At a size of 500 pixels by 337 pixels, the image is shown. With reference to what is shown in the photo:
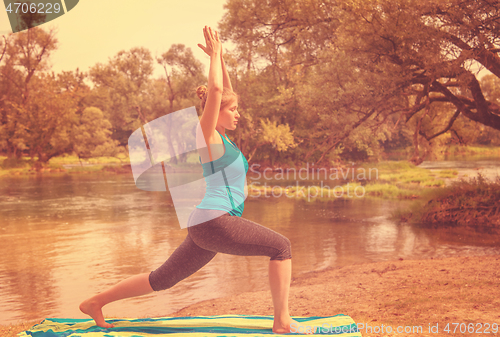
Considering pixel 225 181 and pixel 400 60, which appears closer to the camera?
pixel 225 181

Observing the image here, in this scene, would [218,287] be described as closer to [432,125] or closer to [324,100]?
[324,100]

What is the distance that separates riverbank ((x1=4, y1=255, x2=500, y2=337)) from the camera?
12.3 ft

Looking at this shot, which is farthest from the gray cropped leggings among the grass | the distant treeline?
the grass

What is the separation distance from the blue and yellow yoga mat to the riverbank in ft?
1.40

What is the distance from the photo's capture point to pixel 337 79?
37.3 feet

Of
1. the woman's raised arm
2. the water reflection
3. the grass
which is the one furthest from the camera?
the grass

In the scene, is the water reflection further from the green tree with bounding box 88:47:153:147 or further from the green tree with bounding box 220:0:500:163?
the green tree with bounding box 88:47:153:147

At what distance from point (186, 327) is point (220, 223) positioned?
1.03 metres

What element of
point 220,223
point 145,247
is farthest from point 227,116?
point 145,247

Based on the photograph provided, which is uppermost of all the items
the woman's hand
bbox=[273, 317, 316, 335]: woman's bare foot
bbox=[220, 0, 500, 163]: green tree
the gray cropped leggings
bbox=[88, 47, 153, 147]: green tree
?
bbox=[88, 47, 153, 147]: green tree

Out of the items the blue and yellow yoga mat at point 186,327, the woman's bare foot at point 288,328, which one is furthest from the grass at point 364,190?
the woman's bare foot at point 288,328

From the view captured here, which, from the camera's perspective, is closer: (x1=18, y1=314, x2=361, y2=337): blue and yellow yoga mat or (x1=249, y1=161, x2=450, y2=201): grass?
(x1=18, y1=314, x2=361, y2=337): blue and yellow yoga mat

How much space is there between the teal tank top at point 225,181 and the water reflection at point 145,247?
10.3 ft

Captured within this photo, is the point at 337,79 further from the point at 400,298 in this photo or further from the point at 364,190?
the point at 364,190
